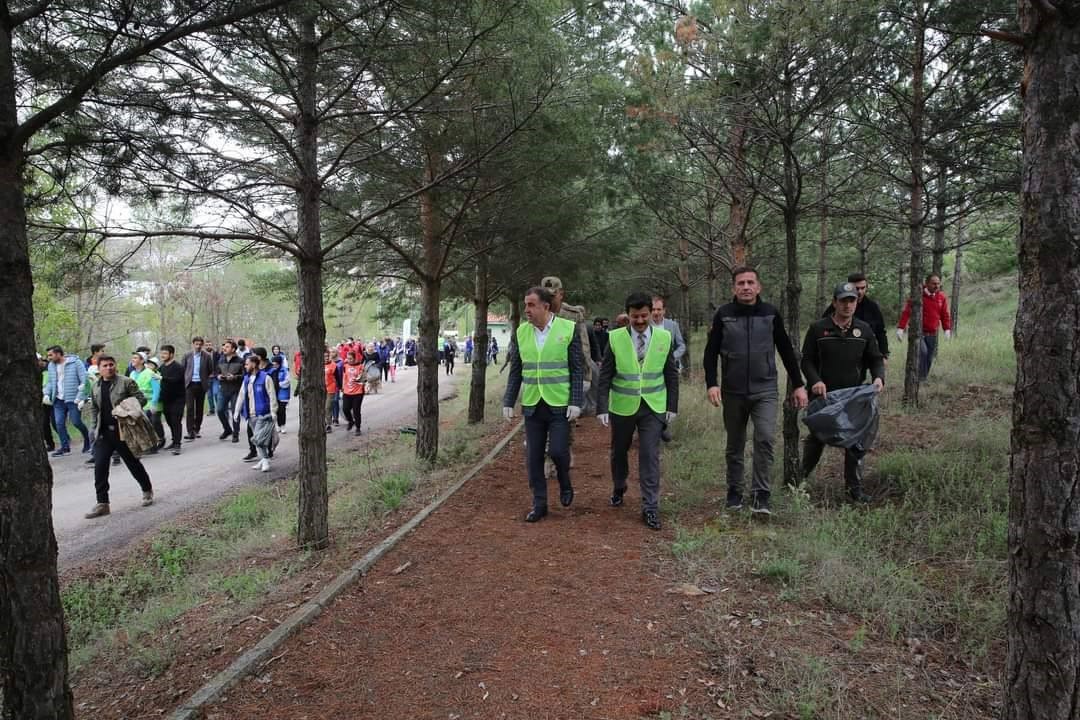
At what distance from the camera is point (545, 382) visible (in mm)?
5355

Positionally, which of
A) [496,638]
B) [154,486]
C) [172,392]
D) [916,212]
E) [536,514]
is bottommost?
[154,486]

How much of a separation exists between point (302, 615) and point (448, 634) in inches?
39.3

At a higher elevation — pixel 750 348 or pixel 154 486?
pixel 750 348

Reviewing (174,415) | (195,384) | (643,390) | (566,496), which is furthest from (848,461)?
(195,384)

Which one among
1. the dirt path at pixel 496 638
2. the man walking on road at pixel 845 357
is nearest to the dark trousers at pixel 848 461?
the man walking on road at pixel 845 357

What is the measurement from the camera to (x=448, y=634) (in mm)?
3469

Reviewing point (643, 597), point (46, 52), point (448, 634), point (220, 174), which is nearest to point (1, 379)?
point (46, 52)

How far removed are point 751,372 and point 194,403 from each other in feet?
40.7

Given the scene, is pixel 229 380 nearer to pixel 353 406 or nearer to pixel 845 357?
pixel 353 406

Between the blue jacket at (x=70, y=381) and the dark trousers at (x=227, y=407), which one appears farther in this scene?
the dark trousers at (x=227, y=407)

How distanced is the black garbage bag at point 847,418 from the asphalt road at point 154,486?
7482mm

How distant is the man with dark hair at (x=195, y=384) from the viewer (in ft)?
42.6

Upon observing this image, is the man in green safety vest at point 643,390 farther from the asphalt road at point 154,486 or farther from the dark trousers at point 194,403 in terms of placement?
the dark trousers at point 194,403

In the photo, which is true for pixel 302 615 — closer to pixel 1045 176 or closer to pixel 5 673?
pixel 5 673
